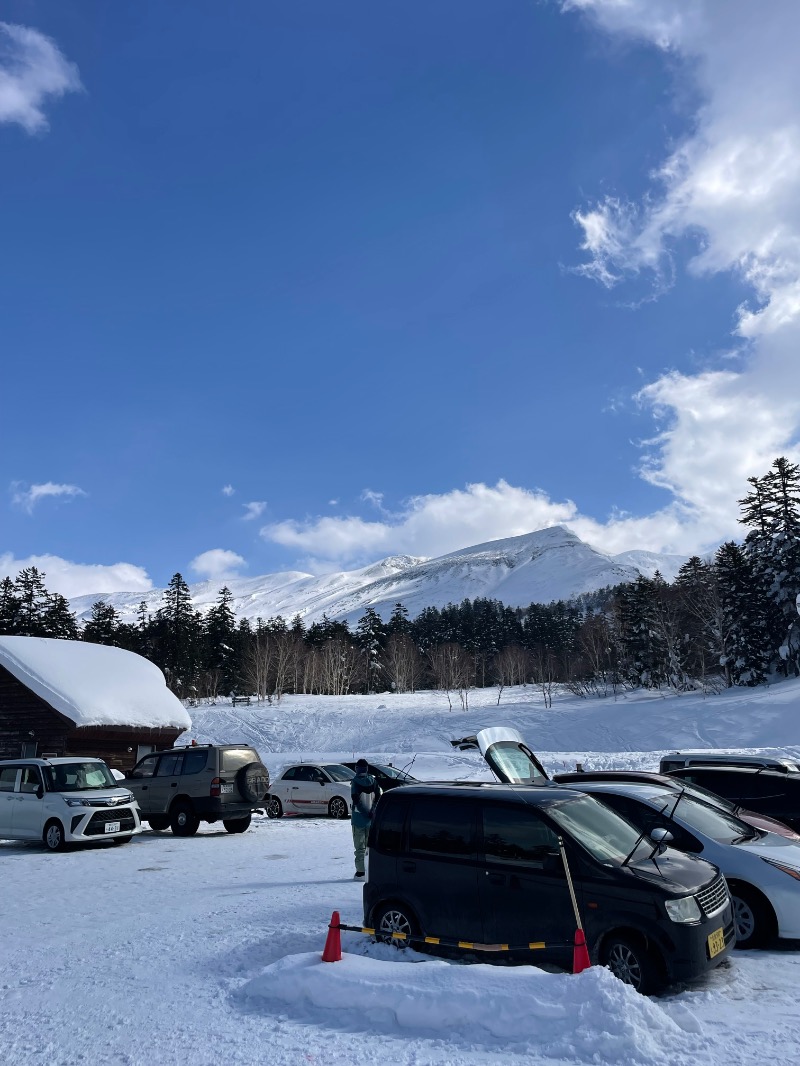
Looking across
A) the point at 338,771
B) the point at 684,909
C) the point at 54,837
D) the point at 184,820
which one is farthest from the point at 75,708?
the point at 684,909

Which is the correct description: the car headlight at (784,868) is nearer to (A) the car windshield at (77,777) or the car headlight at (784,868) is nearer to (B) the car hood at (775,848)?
(B) the car hood at (775,848)

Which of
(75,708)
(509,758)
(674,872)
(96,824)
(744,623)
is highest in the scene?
(744,623)

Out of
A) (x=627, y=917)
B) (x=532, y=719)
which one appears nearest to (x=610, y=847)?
(x=627, y=917)

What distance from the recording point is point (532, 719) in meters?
49.8

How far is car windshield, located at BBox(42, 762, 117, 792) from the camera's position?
15.8 meters

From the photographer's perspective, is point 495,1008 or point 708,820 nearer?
point 495,1008

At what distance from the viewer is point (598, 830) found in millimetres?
7125

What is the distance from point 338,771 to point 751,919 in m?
14.8

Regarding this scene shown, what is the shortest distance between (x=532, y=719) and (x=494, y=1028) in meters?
46.0

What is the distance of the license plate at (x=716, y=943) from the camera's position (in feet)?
20.5

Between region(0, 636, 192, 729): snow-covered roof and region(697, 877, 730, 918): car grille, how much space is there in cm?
2572

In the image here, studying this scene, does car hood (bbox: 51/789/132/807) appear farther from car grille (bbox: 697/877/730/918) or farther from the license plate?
the license plate

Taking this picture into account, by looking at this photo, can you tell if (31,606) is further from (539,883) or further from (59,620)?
(539,883)

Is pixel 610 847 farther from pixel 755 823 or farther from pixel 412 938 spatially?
pixel 755 823
